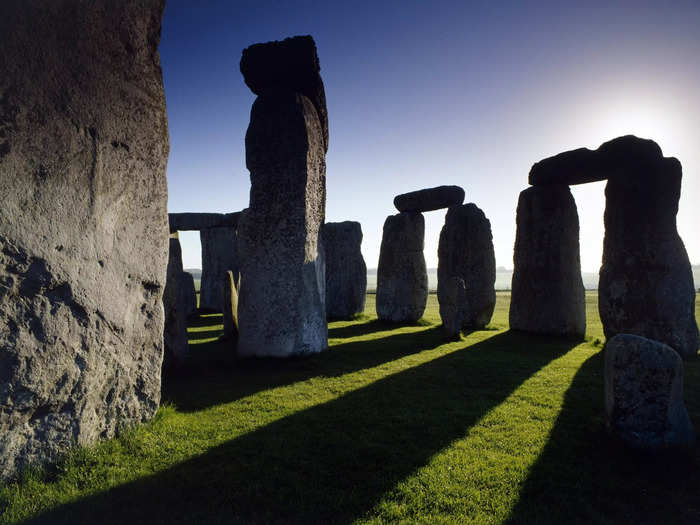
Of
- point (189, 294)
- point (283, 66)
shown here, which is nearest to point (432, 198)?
point (283, 66)

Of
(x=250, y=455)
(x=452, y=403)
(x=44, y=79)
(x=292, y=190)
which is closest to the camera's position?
(x=44, y=79)

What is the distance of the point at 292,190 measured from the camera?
6.20m

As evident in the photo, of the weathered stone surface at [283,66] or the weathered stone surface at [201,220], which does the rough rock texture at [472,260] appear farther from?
the weathered stone surface at [201,220]

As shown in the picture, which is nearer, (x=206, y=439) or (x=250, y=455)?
(x=250, y=455)

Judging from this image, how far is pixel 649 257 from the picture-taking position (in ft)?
22.8

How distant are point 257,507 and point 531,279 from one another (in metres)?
8.25

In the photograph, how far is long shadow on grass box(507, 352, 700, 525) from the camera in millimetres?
2430

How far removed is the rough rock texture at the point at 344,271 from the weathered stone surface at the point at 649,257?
674cm

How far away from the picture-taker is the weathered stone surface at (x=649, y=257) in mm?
6785

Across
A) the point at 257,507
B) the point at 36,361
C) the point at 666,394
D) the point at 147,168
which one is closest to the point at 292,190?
the point at 147,168

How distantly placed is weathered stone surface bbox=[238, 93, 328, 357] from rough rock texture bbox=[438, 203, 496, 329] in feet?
16.9

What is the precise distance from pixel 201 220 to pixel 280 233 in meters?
9.85

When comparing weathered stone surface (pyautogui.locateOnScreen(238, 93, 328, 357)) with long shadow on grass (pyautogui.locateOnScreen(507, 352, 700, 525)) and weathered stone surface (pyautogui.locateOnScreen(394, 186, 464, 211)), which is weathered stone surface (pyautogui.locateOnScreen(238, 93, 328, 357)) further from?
weathered stone surface (pyautogui.locateOnScreen(394, 186, 464, 211))

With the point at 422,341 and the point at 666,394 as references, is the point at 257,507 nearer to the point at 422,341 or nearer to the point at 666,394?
the point at 666,394
